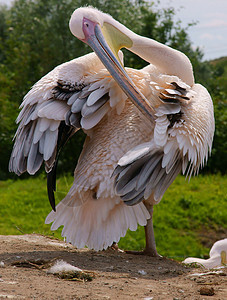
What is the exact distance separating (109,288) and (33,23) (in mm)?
10525

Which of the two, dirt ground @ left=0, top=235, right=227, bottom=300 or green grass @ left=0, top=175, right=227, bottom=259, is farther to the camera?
green grass @ left=0, top=175, right=227, bottom=259

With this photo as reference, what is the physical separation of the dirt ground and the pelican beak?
116 cm

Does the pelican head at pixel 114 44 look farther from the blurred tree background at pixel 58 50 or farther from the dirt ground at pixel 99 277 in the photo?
the blurred tree background at pixel 58 50

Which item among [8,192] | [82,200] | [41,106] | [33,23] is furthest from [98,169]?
[33,23]

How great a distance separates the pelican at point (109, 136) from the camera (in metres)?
3.73

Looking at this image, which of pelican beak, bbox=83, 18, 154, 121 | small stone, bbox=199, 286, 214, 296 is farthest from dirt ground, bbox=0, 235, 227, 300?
pelican beak, bbox=83, 18, 154, 121

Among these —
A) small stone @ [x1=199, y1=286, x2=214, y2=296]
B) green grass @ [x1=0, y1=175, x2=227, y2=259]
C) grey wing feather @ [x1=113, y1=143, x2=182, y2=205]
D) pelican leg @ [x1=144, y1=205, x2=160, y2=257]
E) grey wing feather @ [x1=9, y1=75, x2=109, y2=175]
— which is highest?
grey wing feather @ [x1=9, y1=75, x2=109, y2=175]

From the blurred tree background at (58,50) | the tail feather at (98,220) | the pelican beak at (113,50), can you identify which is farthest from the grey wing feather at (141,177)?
the blurred tree background at (58,50)

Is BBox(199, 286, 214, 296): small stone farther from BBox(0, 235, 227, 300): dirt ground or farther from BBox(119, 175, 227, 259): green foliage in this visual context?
BBox(119, 175, 227, 259): green foliage

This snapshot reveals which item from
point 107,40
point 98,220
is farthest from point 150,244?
point 107,40

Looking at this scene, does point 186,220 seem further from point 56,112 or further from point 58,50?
point 58,50

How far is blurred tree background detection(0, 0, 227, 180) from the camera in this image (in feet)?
35.6

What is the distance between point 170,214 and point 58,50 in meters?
5.07

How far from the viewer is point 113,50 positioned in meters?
4.58
